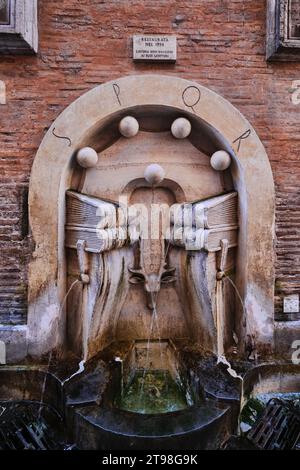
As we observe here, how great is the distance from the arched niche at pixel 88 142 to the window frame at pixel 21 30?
1.88ft

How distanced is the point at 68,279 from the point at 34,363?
2.42 feet

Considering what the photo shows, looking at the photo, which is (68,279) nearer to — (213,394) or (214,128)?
(213,394)

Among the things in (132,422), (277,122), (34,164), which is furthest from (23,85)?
(132,422)

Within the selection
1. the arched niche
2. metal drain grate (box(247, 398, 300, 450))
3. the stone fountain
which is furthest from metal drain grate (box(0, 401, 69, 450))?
metal drain grate (box(247, 398, 300, 450))

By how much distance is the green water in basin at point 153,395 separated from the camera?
9.07 feet

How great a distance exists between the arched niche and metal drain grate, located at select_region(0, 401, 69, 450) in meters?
0.43

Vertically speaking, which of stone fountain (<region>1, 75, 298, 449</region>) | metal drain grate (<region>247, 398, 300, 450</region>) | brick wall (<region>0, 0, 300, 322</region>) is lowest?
metal drain grate (<region>247, 398, 300, 450</region>)

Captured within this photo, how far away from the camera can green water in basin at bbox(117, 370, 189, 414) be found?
9.07 ft

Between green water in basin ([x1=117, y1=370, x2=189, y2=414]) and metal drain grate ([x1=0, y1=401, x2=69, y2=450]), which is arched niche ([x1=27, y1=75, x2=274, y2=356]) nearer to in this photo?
metal drain grate ([x1=0, y1=401, x2=69, y2=450])

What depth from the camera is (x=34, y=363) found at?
2969 mm

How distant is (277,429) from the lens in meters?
2.54

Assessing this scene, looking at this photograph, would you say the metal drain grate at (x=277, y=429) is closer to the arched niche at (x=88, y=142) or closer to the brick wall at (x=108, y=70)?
the arched niche at (x=88, y=142)

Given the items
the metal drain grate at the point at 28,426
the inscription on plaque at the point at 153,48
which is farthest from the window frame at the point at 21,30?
the metal drain grate at the point at 28,426

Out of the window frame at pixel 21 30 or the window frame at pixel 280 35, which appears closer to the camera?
the window frame at pixel 21 30
